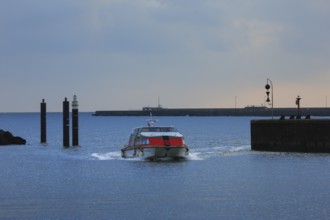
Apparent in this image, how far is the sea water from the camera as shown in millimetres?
36906

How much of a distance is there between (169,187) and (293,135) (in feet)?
79.6

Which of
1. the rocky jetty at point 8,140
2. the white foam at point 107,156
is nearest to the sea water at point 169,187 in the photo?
the white foam at point 107,156

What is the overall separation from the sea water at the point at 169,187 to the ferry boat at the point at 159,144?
0.82 meters

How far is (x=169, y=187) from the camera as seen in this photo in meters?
47.2

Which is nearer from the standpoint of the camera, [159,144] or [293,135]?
[159,144]

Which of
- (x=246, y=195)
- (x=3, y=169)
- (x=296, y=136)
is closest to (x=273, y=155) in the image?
(x=296, y=136)

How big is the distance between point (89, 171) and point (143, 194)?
16.0 metres

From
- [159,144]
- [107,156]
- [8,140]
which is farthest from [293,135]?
[8,140]

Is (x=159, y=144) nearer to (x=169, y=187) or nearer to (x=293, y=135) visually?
(x=293, y=135)

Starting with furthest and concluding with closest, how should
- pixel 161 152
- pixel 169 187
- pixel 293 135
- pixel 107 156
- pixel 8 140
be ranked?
1. pixel 8 140
2. pixel 107 156
3. pixel 293 135
4. pixel 161 152
5. pixel 169 187

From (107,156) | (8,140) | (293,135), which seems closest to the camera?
(293,135)

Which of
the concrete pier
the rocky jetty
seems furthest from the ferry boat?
the rocky jetty

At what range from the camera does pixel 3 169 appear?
62.0 meters

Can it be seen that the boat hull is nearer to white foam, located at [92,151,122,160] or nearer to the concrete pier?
white foam, located at [92,151,122,160]
